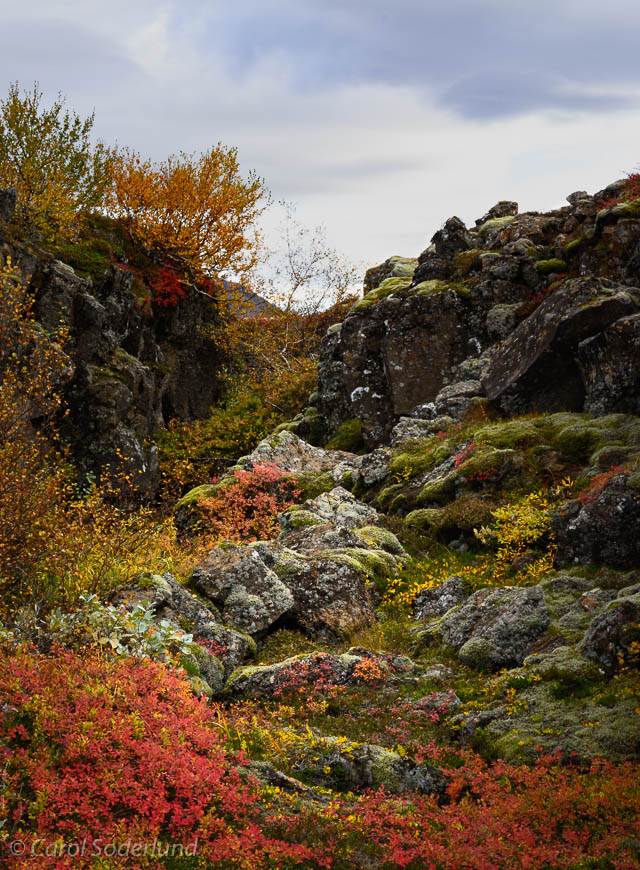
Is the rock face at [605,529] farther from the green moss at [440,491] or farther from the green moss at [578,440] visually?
the green moss at [440,491]

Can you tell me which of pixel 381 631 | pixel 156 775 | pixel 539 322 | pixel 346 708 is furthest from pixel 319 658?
pixel 539 322

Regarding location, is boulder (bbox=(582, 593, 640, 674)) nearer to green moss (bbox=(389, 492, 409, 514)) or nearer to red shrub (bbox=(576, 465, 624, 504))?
red shrub (bbox=(576, 465, 624, 504))

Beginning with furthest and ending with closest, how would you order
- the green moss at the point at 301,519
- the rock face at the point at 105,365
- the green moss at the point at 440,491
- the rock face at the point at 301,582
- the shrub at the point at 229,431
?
the shrub at the point at 229,431 < the rock face at the point at 105,365 < the green moss at the point at 440,491 < the green moss at the point at 301,519 < the rock face at the point at 301,582

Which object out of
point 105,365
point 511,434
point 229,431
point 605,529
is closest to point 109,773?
point 605,529

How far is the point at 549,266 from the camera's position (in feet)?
77.0

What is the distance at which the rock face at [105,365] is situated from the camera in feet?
79.4

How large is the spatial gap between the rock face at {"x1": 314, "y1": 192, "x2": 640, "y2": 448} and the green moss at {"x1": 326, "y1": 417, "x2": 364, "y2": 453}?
0.51m

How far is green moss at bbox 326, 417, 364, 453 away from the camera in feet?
82.3

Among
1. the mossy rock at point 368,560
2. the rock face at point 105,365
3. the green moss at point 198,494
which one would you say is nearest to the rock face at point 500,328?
the green moss at point 198,494

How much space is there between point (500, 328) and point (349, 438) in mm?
7031

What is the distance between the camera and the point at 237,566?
12.0 metres

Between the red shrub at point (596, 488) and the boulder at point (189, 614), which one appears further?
the red shrub at point (596, 488)

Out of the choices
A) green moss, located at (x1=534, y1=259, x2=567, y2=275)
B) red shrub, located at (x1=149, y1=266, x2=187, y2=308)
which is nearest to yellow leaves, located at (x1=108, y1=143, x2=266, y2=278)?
red shrub, located at (x1=149, y1=266, x2=187, y2=308)

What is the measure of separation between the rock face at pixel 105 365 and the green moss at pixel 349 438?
7627 millimetres
